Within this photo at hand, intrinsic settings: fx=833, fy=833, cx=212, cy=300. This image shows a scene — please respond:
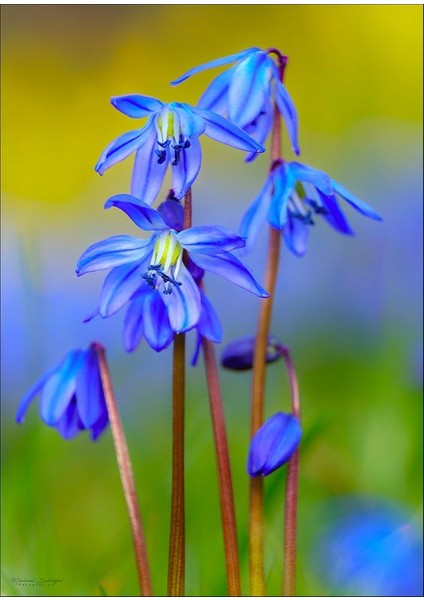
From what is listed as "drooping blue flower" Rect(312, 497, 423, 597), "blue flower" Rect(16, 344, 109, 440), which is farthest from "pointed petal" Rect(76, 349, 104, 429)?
"drooping blue flower" Rect(312, 497, 423, 597)

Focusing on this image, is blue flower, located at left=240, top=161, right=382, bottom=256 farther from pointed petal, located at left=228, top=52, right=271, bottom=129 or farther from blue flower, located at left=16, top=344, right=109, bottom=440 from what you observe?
blue flower, located at left=16, top=344, right=109, bottom=440

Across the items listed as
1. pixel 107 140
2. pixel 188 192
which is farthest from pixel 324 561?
pixel 107 140

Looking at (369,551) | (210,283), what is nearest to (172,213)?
(369,551)

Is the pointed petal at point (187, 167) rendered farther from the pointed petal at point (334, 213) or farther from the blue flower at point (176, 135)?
the pointed petal at point (334, 213)

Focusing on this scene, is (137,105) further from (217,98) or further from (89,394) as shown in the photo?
(89,394)

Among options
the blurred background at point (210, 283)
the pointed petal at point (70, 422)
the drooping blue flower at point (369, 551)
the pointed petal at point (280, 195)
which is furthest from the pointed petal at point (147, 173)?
the drooping blue flower at point (369, 551)

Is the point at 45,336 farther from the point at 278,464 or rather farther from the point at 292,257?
the point at 278,464
